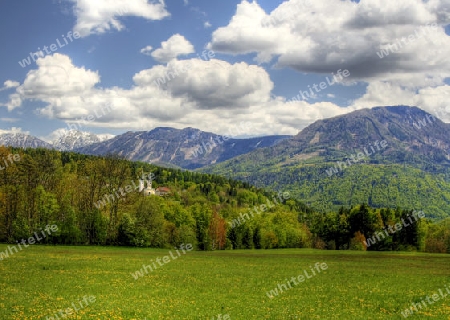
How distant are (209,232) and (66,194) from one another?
47.8 m

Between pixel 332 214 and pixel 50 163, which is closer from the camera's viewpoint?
pixel 50 163

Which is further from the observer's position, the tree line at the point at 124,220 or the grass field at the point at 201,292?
the tree line at the point at 124,220

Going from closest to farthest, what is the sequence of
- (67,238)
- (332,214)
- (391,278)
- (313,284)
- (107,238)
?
(313,284)
(391,278)
(67,238)
(107,238)
(332,214)

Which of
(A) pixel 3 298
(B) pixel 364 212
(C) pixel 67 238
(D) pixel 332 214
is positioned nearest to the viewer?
(A) pixel 3 298

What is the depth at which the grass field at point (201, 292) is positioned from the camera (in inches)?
974

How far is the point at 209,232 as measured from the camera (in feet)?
397

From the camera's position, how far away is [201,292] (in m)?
33.1

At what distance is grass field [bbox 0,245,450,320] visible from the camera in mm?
24734

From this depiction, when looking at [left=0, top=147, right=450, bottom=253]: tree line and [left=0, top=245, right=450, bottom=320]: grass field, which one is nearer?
[left=0, top=245, right=450, bottom=320]: grass field

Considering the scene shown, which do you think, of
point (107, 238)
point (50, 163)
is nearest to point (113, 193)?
point (107, 238)

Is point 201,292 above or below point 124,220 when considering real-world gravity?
below

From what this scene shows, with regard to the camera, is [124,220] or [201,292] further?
[124,220]

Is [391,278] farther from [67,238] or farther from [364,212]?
[364,212]

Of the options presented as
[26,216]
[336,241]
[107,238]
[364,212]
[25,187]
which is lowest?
[336,241]
